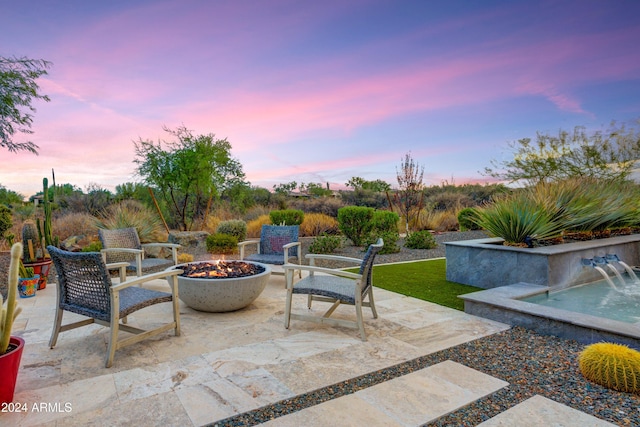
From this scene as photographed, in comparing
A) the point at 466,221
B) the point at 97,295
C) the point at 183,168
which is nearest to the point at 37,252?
the point at 97,295

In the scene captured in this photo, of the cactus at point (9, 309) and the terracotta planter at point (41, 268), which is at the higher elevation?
the cactus at point (9, 309)

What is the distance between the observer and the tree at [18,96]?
8.77 metres

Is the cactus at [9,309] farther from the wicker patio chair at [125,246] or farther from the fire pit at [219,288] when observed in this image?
the wicker patio chair at [125,246]

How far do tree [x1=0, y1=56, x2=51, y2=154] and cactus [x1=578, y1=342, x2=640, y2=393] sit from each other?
11952mm

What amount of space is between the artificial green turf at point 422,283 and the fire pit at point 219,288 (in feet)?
6.72

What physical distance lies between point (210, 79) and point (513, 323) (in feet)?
25.1

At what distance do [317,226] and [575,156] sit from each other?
331 inches

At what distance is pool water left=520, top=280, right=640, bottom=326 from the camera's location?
11.8ft

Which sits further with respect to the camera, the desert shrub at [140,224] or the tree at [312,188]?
the tree at [312,188]

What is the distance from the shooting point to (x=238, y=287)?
357 centimetres

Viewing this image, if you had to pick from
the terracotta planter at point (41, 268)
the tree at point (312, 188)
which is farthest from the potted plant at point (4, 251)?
the tree at point (312, 188)

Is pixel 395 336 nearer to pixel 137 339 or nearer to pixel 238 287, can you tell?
pixel 238 287

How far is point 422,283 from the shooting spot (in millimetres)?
5176

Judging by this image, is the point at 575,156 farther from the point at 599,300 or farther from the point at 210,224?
the point at 210,224
